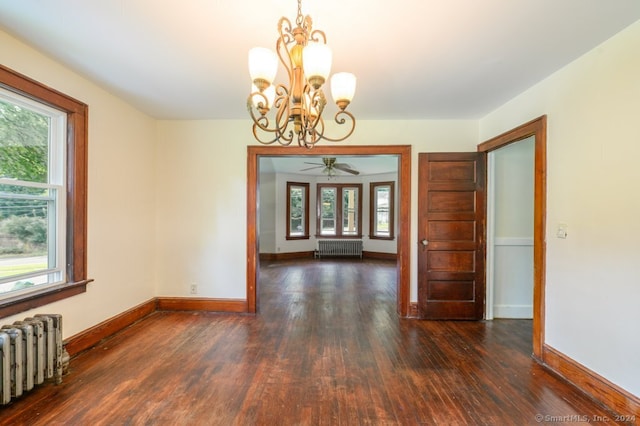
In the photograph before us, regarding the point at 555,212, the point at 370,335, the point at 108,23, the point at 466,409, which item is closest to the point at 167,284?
the point at 370,335

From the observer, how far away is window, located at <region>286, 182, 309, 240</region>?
8.23 m

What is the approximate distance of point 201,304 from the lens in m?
3.76

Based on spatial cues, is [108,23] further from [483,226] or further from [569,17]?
[483,226]

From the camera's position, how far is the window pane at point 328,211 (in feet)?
28.1

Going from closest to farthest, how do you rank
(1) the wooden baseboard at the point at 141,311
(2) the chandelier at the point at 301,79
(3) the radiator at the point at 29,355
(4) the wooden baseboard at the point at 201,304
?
(2) the chandelier at the point at 301,79 < (3) the radiator at the point at 29,355 < (1) the wooden baseboard at the point at 141,311 < (4) the wooden baseboard at the point at 201,304

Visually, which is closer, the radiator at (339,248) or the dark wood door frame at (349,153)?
the dark wood door frame at (349,153)

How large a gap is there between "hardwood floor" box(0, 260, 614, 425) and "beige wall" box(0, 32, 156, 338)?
0.42 meters

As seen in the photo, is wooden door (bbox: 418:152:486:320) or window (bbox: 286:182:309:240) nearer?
wooden door (bbox: 418:152:486:320)

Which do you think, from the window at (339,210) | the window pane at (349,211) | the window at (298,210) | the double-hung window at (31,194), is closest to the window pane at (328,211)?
the window at (339,210)

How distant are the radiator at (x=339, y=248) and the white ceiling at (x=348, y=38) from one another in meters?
5.76

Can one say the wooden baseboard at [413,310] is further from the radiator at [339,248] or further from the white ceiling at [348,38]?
the radiator at [339,248]

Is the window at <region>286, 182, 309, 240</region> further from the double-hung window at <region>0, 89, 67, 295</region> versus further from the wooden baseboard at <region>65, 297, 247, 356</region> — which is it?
the double-hung window at <region>0, 89, 67, 295</region>

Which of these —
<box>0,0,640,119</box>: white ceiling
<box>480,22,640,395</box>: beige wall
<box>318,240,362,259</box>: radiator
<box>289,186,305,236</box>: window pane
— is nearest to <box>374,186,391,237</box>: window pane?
<box>318,240,362,259</box>: radiator

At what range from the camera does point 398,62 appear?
7.57 feet
